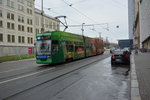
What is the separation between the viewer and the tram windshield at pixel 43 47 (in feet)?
52.7

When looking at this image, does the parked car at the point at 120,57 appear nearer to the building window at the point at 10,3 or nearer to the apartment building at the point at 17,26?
the apartment building at the point at 17,26

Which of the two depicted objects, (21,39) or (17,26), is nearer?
(17,26)

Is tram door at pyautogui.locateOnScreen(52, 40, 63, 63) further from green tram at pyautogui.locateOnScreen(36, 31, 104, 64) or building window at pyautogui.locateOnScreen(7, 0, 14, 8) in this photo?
building window at pyautogui.locateOnScreen(7, 0, 14, 8)

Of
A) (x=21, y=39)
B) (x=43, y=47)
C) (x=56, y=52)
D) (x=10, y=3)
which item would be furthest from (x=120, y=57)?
(x=21, y=39)

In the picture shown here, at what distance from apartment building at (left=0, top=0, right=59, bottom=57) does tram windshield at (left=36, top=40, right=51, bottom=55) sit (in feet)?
96.9

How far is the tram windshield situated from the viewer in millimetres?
16078

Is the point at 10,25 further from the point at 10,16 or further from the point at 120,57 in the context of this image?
the point at 120,57

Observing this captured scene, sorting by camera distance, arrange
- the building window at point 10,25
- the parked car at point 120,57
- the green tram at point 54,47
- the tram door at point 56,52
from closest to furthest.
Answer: the green tram at point 54,47, the tram door at point 56,52, the parked car at point 120,57, the building window at point 10,25

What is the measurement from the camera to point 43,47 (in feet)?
53.8

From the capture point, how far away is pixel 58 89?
7242 millimetres

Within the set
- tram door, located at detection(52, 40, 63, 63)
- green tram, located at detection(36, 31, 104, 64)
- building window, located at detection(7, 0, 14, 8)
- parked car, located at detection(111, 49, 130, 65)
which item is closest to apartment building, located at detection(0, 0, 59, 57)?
building window, located at detection(7, 0, 14, 8)

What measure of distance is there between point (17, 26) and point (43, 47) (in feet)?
124

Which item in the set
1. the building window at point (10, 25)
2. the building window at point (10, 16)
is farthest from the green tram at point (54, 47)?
the building window at point (10, 16)

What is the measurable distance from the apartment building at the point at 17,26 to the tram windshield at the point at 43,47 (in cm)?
2953
